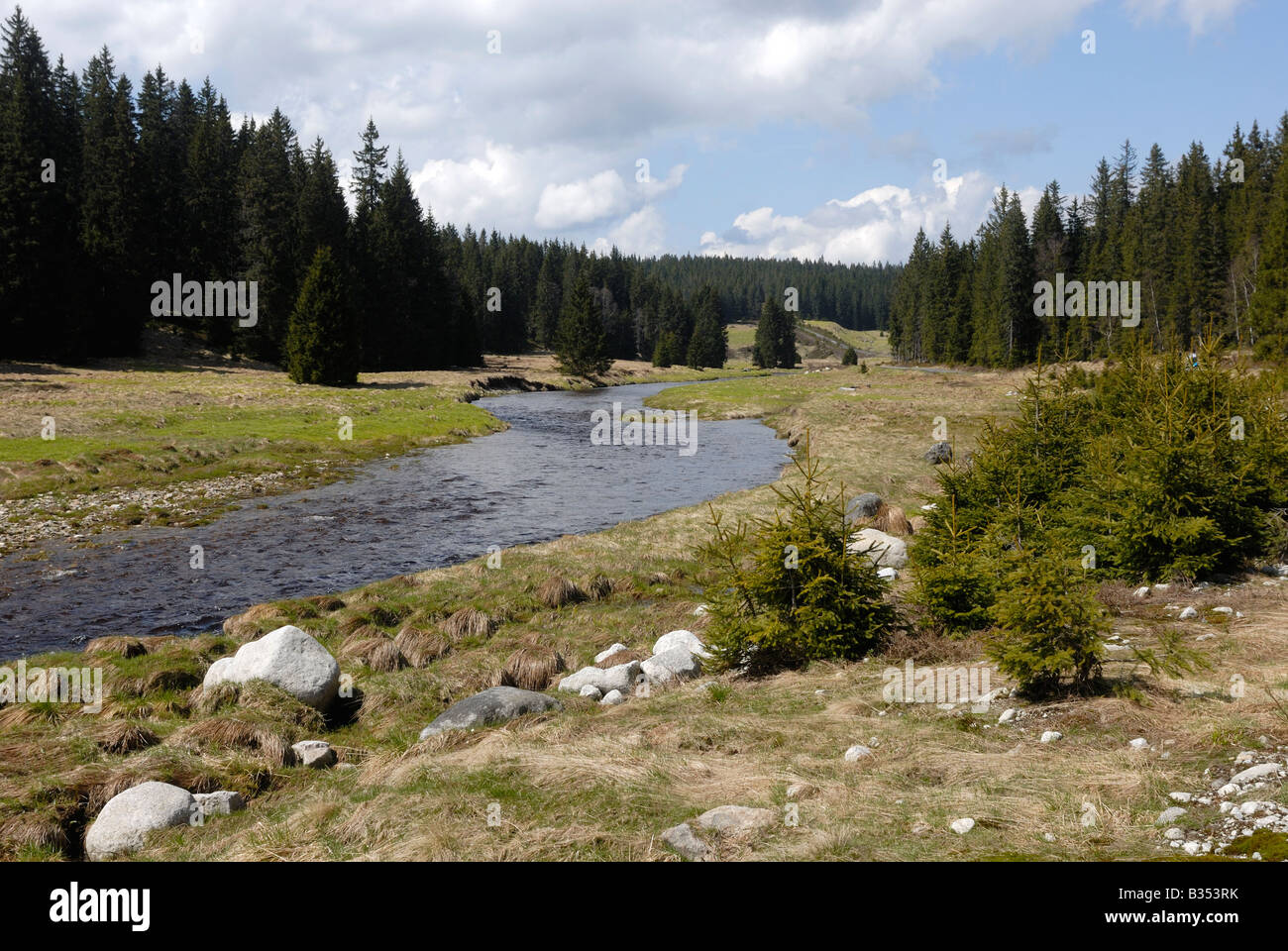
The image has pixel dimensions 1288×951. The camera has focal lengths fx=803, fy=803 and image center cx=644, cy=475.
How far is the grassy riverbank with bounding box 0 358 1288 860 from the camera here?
669 centimetres

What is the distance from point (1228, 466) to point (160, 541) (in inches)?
996

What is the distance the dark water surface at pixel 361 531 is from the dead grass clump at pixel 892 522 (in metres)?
8.53

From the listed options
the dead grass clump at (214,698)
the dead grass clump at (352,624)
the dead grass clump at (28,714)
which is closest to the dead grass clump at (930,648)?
the dead grass clump at (214,698)

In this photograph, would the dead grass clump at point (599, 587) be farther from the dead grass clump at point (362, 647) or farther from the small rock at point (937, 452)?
the small rock at point (937, 452)

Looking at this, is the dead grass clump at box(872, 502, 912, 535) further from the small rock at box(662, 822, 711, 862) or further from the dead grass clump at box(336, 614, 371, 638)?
the small rock at box(662, 822, 711, 862)

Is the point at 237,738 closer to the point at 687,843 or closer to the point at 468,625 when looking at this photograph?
the point at 468,625

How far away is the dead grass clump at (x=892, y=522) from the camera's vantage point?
22.2m

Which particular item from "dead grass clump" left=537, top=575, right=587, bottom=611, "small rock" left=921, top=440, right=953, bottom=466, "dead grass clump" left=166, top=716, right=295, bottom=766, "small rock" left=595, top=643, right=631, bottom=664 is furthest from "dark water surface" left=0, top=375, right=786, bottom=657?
"small rock" left=595, top=643, right=631, bottom=664

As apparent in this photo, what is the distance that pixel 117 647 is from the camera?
46.0 feet

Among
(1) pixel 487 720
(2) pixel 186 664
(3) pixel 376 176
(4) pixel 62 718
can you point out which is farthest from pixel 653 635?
(3) pixel 376 176

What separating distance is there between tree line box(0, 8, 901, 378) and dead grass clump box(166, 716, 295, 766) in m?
57.0

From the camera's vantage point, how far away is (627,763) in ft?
27.7

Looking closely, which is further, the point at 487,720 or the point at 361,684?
the point at 361,684
